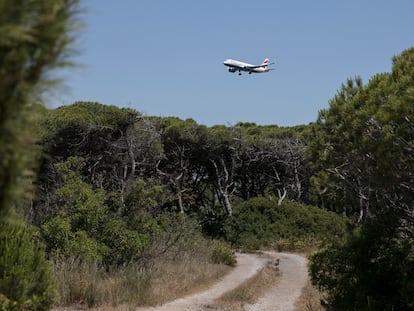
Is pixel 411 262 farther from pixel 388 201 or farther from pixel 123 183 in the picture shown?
pixel 123 183

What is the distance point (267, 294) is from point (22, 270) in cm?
1106

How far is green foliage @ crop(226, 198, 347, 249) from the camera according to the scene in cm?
3369

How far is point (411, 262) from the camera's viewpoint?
32.8 ft

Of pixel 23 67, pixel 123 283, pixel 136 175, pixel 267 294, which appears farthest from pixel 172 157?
pixel 23 67

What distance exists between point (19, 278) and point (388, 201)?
20.2 ft

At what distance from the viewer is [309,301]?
14086mm

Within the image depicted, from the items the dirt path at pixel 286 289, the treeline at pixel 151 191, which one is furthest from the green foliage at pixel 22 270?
the dirt path at pixel 286 289

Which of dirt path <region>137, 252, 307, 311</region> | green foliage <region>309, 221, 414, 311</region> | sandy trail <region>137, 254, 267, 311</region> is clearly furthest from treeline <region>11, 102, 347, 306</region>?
green foliage <region>309, 221, 414, 311</region>

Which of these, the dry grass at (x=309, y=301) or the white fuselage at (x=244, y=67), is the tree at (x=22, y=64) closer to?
the dry grass at (x=309, y=301)

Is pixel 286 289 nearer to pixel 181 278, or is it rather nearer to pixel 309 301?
pixel 181 278

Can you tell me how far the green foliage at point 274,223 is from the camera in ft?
111

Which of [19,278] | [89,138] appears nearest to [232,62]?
[89,138]

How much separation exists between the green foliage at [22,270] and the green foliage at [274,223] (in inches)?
1025

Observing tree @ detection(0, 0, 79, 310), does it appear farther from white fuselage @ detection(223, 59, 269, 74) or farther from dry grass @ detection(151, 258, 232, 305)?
white fuselage @ detection(223, 59, 269, 74)
